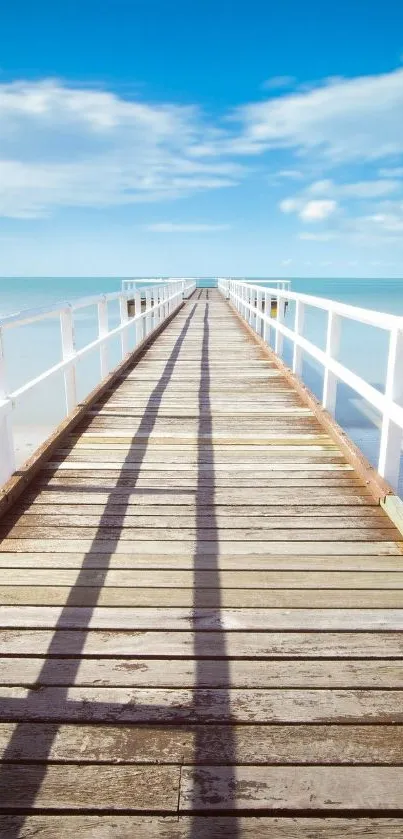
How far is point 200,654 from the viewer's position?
1990 mm

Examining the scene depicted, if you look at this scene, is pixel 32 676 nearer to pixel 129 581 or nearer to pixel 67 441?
pixel 129 581

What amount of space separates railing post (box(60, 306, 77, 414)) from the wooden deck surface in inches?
51.8

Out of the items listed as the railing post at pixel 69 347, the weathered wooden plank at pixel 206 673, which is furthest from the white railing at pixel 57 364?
the weathered wooden plank at pixel 206 673

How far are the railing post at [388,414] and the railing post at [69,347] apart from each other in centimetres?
260

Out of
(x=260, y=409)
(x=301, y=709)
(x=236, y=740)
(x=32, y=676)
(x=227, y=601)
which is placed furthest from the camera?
(x=260, y=409)

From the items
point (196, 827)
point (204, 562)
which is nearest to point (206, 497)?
point (204, 562)

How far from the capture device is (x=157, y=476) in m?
3.70

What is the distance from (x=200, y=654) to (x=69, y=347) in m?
3.44

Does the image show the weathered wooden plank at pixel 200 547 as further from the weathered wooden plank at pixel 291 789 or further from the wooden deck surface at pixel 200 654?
the weathered wooden plank at pixel 291 789

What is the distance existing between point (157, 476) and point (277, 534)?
3.54ft

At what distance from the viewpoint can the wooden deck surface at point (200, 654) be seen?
1463mm

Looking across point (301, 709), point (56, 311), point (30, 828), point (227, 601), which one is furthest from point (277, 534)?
point (56, 311)

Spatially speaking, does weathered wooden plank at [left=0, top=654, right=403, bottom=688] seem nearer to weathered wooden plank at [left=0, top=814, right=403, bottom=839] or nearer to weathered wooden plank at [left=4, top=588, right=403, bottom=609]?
weathered wooden plank at [left=4, top=588, right=403, bottom=609]

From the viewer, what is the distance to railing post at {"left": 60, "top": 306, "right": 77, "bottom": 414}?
4691mm
